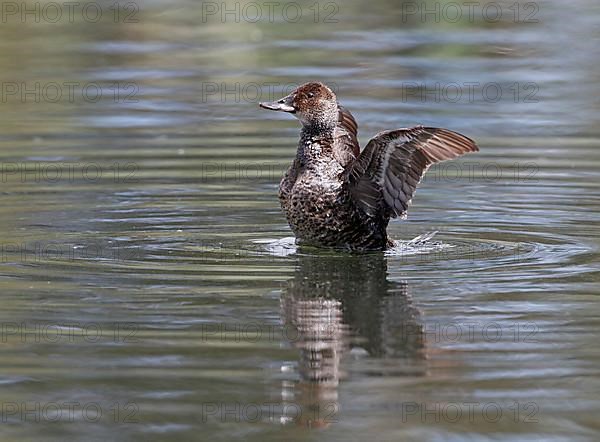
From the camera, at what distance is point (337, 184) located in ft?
28.9

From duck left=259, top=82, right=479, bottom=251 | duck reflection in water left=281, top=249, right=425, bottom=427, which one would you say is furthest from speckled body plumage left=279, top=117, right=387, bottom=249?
duck reflection in water left=281, top=249, right=425, bottom=427

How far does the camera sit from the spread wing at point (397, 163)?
8.21 meters

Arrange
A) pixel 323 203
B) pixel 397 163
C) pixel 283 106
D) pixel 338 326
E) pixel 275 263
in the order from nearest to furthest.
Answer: pixel 338 326 < pixel 275 263 < pixel 397 163 < pixel 323 203 < pixel 283 106

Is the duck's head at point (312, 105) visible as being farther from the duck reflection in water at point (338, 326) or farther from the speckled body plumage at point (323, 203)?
the duck reflection in water at point (338, 326)

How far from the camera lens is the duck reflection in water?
5.83 meters

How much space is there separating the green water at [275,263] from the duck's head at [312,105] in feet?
2.74

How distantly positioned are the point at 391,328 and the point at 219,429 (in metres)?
1.69

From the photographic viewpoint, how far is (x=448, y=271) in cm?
809

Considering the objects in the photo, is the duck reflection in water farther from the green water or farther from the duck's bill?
the duck's bill

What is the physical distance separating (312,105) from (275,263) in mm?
1166

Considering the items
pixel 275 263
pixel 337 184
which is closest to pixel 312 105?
pixel 337 184

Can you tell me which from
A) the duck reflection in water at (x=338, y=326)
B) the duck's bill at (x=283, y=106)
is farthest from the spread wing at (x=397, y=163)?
the duck's bill at (x=283, y=106)

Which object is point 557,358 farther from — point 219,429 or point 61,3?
point 61,3

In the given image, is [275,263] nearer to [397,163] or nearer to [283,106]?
[397,163]
